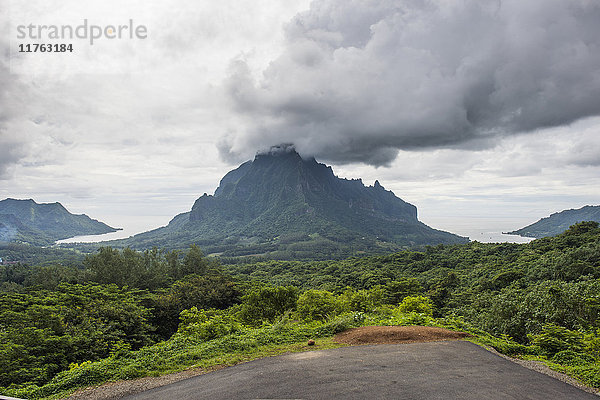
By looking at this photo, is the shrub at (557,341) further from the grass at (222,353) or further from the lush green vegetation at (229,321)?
the grass at (222,353)

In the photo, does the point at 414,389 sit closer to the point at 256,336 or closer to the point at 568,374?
the point at 568,374

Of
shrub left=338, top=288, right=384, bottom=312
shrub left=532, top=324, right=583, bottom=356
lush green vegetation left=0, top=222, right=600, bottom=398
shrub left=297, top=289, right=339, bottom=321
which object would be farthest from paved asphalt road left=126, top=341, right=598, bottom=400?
shrub left=338, top=288, right=384, bottom=312

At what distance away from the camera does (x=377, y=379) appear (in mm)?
7680

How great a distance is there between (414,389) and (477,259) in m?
63.7

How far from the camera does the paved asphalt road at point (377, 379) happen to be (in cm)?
698

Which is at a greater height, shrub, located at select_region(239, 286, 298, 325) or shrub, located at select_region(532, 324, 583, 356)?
shrub, located at select_region(532, 324, 583, 356)

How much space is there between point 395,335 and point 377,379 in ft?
13.0

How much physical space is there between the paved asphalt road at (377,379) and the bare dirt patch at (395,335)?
4.12ft

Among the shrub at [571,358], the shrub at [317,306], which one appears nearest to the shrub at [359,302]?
the shrub at [317,306]

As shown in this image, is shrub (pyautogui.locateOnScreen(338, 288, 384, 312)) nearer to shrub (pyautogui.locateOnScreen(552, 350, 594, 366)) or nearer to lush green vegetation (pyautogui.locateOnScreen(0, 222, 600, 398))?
lush green vegetation (pyautogui.locateOnScreen(0, 222, 600, 398))

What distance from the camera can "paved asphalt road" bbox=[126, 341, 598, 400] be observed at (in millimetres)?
6980

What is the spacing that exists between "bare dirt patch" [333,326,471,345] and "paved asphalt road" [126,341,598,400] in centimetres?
125

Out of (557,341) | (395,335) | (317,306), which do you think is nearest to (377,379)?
(395,335)

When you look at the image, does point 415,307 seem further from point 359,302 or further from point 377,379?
point 377,379
